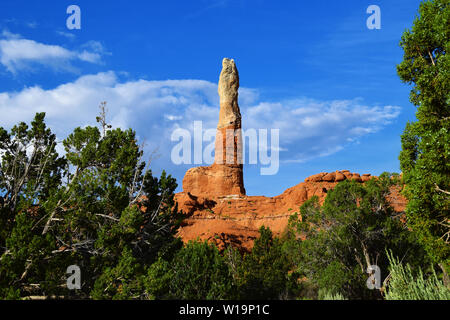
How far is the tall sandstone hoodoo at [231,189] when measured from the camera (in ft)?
223

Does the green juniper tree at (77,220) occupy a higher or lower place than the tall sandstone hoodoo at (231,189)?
lower

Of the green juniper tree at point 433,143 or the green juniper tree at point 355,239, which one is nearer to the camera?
the green juniper tree at point 433,143

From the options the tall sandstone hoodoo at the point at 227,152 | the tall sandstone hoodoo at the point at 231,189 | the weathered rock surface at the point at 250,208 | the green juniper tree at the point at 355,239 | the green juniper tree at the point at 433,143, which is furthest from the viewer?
the tall sandstone hoodoo at the point at 227,152

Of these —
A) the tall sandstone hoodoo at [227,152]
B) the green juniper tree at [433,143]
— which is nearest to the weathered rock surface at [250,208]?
the tall sandstone hoodoo at [227,152]

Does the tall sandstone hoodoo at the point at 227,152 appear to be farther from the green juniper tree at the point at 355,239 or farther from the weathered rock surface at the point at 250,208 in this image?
the green juniper tree at the point at 355,239

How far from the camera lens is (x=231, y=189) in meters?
73.6

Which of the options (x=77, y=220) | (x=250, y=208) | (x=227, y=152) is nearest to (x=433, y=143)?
(x=77, y=220)

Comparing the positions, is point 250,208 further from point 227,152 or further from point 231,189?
point 227,152

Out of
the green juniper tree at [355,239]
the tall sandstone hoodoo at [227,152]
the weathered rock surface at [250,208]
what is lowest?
the green juniper tree at [355,239]

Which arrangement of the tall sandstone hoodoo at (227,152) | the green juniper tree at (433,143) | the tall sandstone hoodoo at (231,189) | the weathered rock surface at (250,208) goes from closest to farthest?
the green juniper tree at (433,143), the weathered rock surface at (250,208), the tall sandstone hoodoo at (231,189), the tall sandstone hoodoo at (227,152)

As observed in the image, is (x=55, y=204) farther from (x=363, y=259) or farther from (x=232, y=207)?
(x=232, y=207)

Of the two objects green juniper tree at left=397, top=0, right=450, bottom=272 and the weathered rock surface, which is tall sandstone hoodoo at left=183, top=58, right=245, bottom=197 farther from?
green juniper tree at left=397, top=0, right=450, bottom=272

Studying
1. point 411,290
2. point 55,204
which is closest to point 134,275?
point 55,204

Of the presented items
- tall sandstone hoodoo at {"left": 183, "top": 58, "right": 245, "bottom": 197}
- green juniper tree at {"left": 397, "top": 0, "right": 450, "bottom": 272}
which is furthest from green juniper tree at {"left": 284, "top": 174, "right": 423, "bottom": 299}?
tall sandstone hoodoo at {"left": 183, "top": 58, "right": 245, "bottom": 197}
